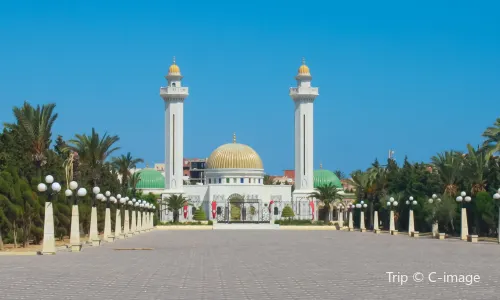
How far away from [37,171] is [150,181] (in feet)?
202

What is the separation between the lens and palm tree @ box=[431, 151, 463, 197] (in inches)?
1871

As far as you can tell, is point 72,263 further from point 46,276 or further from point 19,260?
point 46,276

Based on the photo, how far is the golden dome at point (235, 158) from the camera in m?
91.1

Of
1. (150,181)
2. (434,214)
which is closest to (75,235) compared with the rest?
(434,214)

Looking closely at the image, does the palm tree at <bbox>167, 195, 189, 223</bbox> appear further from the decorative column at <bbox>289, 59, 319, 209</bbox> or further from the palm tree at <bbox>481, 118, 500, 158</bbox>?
the palm tree at <bbox>481, 118, 500, 158</bbox>

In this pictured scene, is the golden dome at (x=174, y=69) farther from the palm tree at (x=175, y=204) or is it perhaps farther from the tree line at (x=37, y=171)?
the tree line at (x=37, y=171)

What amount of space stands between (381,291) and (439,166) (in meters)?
38.0

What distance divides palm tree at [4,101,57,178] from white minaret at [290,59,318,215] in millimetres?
50205

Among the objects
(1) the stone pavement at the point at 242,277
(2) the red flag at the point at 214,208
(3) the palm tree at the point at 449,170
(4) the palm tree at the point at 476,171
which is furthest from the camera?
(2) the red flag at the point at 214,208

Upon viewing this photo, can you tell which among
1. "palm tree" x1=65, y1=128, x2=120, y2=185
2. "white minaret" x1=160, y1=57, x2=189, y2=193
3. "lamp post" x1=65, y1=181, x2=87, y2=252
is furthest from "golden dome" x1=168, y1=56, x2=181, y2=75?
"lamp post" x1=65, y1=181, x2=87, y2=252

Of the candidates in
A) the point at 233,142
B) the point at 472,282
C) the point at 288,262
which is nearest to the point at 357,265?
the point at 288,262

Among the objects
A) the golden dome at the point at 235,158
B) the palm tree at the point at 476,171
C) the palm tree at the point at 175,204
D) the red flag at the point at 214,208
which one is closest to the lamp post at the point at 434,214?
the palm tree at the point at 476,171

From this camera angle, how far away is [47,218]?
22.9 meters

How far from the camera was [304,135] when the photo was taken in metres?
85.3
